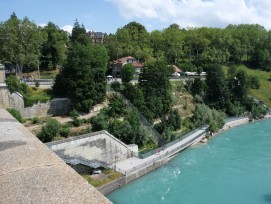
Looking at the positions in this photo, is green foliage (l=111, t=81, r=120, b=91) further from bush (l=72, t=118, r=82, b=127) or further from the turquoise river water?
the turquoise river water

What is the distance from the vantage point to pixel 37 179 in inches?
313

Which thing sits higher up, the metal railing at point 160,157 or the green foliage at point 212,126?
the green foliage at point 212,126

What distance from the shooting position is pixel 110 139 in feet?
81.7

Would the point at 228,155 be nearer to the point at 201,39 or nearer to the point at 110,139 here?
the point at 110,139

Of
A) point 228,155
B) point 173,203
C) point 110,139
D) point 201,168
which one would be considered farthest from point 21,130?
point 228,155

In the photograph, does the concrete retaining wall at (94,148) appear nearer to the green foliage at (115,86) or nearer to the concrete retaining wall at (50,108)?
the concrete retaining wall at (50,108)

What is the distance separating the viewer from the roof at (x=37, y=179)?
22.9 ft

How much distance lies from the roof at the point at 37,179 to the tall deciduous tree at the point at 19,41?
2543cm

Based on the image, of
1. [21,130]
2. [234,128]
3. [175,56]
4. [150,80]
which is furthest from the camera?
[175,56]

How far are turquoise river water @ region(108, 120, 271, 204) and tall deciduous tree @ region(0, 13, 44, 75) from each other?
60.3 ft

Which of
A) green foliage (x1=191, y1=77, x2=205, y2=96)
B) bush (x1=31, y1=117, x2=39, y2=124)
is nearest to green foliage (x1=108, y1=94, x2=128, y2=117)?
bush (x1=31, y1=117, x2=39, y2=124)

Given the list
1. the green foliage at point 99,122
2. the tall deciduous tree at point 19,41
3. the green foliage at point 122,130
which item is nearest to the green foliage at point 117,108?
the green foliage at point 99,122

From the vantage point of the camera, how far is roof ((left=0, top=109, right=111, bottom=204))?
22.9 feet

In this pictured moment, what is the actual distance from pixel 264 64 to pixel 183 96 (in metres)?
28.8
